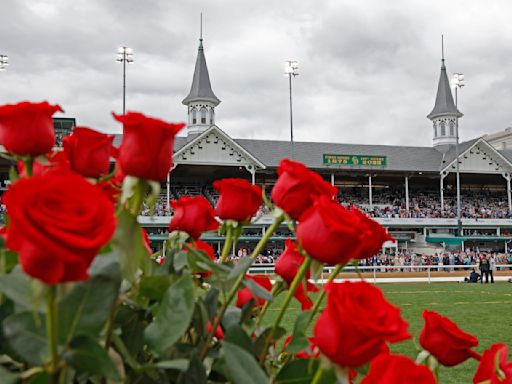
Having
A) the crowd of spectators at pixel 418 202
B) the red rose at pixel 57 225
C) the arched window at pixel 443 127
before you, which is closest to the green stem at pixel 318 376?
the red rose at pixel 57 225

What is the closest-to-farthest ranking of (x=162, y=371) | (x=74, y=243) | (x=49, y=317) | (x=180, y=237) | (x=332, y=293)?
(x=74, y=243) → (x=49, y=317) → (x=332, y=293) → (x=162, y=371) → (x=180, y=237)

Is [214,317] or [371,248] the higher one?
[371,248]

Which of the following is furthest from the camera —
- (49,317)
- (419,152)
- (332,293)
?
(419,152)

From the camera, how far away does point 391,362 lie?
839mm

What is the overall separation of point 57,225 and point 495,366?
91cm

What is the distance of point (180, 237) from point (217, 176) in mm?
37306

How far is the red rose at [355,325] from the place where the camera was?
84 centimetres

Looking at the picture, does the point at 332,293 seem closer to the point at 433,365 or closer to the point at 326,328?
the point at 326,328

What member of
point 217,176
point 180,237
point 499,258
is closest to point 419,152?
point 499,258

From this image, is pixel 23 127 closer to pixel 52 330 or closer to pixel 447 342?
pixel 52 330

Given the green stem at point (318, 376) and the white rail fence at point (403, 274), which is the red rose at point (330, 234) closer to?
the green stem at point (318, 376)

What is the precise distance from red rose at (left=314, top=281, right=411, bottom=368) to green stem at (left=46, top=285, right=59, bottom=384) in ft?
1.30

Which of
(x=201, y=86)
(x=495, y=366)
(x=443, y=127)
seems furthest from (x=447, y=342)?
(x=443, y=127)

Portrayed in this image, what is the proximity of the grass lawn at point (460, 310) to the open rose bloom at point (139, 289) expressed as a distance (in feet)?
18.9
